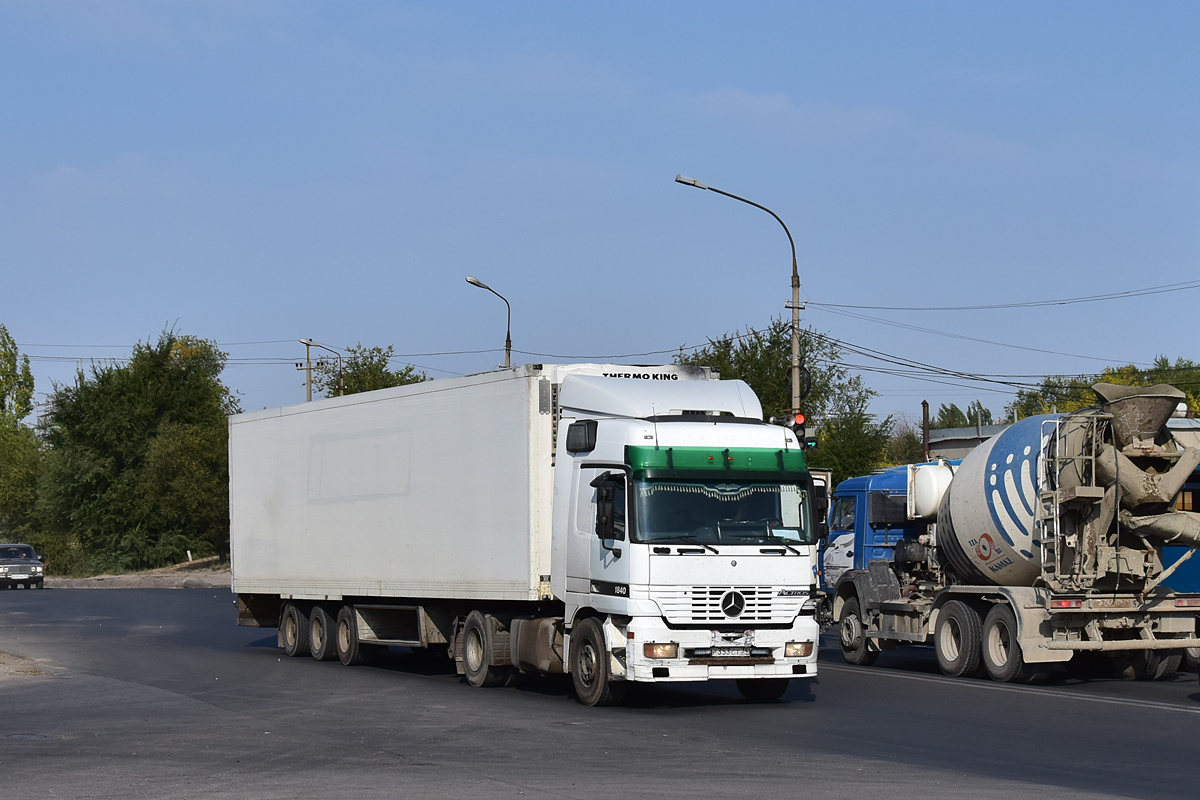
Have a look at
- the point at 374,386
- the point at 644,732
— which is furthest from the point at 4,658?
the point at 374,386

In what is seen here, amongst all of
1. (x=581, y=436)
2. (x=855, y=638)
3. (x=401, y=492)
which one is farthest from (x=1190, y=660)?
(x=401, y=492)

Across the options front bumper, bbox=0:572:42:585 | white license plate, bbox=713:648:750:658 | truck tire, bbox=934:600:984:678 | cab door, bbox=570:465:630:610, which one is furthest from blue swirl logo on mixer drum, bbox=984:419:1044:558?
front bumper, bbox=0:572:42:585

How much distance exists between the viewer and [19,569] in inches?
2142

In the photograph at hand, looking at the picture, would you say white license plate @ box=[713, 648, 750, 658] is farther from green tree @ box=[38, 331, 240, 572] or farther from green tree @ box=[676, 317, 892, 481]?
green tree @ box=[38, 331, 240, 572]

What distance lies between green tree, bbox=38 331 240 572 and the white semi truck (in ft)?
150

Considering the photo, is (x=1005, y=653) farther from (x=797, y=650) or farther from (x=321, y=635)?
(x=321, y=635)

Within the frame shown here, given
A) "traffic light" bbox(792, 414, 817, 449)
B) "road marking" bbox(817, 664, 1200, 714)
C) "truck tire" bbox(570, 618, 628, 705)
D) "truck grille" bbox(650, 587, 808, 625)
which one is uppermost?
"traffic light" bbox(792, 414, 817, 449)

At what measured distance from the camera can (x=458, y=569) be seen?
17.7 m

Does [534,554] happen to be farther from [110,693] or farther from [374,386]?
[374,386]

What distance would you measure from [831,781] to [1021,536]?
28.8 feet

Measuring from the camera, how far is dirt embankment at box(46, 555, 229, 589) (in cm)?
5449

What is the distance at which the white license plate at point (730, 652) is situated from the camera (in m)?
14.6

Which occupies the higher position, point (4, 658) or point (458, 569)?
point (458, 569)

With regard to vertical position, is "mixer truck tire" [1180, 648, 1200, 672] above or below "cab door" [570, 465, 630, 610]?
below
